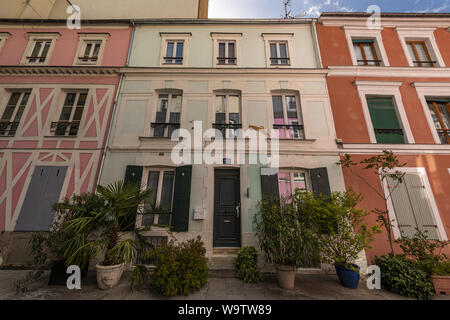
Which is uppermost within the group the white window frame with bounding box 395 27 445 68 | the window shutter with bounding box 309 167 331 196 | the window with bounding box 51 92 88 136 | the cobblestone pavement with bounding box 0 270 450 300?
the white window frame with bounding box 395 27 445 68

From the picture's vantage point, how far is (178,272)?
3463 mm

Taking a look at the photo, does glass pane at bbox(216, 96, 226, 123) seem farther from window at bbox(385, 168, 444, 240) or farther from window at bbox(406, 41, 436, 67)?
window at bbox(406, 41, 436, 67)

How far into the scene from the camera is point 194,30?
7449 mm

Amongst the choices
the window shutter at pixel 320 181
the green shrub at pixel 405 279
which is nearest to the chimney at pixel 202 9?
the window shutter at pixel 320 181

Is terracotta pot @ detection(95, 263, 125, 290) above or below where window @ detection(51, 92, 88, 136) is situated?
below

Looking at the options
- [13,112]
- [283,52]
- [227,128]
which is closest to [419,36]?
[283,52]

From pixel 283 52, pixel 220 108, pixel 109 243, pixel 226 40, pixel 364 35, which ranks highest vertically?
pixel 364 35

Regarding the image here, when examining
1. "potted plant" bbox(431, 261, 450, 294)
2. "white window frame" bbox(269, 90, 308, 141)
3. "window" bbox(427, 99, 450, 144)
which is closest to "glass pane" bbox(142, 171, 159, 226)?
"white window frame" bbox(269, 90, 308, 141)

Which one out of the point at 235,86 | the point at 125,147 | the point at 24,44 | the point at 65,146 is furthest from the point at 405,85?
the point at 24,44

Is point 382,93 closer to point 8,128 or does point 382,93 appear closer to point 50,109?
point 50,109

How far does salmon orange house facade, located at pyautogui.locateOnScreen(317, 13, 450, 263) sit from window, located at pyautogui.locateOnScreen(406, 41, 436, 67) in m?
0.03

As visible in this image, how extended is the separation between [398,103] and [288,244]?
21.8 feet

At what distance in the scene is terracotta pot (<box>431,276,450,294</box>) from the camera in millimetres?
3634

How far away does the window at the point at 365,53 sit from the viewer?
6902 millimetres
